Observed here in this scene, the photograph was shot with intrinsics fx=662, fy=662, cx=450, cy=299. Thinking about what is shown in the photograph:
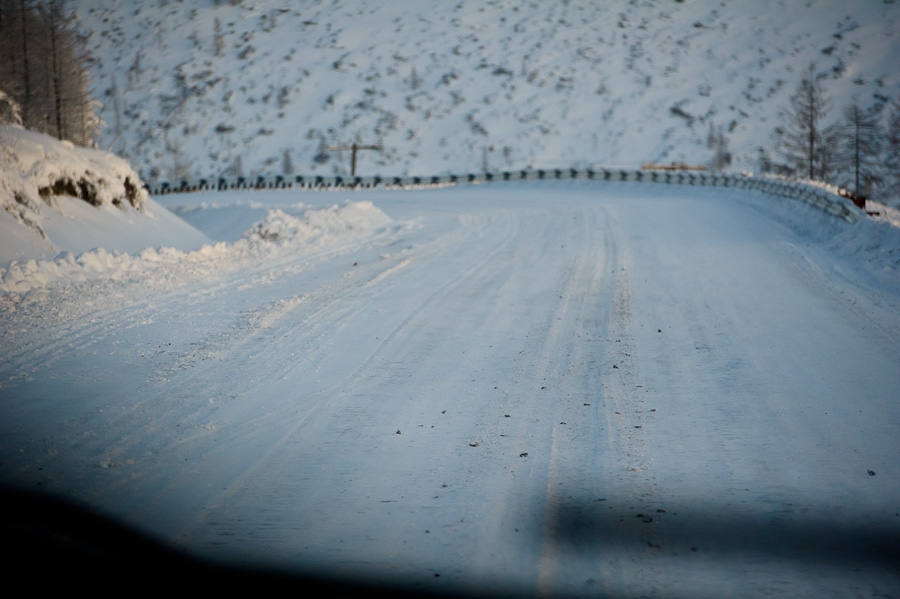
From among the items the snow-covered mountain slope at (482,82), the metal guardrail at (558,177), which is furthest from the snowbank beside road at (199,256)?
the snow-covered mountain slope at (482,82)

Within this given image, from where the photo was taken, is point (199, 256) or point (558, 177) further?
point (558, 177)

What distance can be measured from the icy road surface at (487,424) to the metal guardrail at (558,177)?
7.21m

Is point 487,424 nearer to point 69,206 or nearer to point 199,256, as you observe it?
point 199,256

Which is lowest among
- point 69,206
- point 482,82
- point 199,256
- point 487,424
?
point 487,424

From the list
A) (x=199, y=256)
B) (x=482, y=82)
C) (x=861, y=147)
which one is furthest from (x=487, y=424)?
(x=482, y=82)

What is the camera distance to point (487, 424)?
4.77m

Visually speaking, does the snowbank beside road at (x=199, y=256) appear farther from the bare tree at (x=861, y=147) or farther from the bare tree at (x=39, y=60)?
the bare tree at (x=861, y=147)

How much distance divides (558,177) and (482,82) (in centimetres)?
4082

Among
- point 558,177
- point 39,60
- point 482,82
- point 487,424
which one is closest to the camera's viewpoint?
point 487,424

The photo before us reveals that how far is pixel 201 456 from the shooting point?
418cm

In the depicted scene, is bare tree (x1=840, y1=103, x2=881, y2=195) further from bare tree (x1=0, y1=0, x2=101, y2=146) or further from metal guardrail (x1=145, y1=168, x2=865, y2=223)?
bare tree (x1=0, y1=0, x2=101, y2=146)

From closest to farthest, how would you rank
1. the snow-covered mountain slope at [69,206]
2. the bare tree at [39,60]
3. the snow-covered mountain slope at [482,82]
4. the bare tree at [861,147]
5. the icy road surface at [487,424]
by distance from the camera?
the icy road surface at [487,424], the snow-covered mountain slope at [69,206], the bare tree at [39,60], the bare tree at [861,147], the snow-covered mountain slope at [482,82]

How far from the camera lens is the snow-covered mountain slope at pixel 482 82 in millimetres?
61844

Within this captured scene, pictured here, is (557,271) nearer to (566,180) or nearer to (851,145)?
(566,180)
